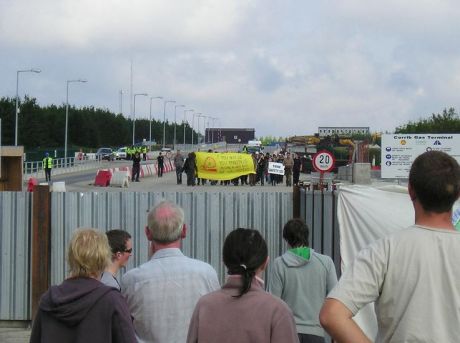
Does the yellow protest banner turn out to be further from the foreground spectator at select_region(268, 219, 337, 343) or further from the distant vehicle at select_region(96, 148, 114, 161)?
the distant vehicle at select_region(96, 148, 114, 161)

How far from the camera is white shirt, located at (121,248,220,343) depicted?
15.7 feet

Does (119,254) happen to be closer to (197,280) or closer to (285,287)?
(197,280)

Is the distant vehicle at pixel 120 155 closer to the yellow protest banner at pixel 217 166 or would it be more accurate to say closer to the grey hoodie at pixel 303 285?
the yellow protest banner at pixel 217 166

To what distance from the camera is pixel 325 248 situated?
1038 cm

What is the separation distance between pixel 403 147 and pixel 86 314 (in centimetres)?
1206

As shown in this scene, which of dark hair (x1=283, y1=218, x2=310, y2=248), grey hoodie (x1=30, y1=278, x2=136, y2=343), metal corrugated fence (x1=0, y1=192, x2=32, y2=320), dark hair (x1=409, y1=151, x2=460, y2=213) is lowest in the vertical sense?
metal corrugated fence (x1=0, y1=192, x2=32, y2=320)

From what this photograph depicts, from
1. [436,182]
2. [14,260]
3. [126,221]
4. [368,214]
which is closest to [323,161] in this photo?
[126,221]

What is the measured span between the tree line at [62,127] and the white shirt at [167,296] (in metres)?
84.0

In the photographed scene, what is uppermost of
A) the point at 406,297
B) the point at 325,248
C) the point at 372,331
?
the point at 406,297

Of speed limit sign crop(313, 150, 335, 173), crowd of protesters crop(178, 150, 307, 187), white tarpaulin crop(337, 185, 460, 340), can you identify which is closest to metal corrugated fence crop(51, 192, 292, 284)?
white tarpaulin crop(337, 185, 460, 340)

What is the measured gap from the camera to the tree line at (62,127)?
9550 centimetres

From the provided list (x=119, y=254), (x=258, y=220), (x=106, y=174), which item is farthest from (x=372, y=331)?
(x=106, y=174)

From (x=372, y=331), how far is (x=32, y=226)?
14.8 feet

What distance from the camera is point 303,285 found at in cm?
638
